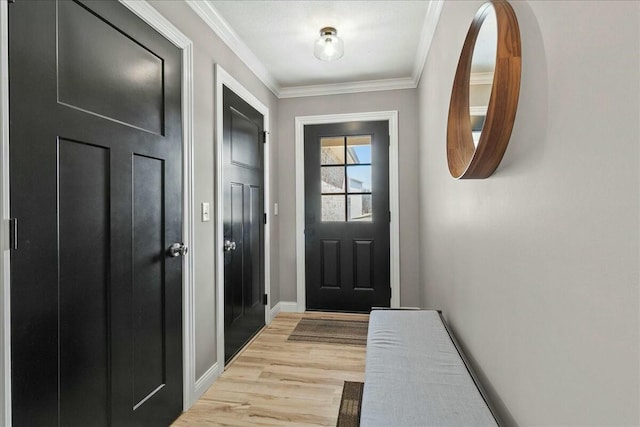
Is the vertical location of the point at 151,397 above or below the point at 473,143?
below

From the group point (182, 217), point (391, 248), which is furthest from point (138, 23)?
point (391, 248)

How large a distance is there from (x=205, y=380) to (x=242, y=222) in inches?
45.0

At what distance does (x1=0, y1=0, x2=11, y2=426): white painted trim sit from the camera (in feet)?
3.07

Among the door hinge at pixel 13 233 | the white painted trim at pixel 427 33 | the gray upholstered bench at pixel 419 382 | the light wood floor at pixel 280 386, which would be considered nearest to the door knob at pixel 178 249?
the door hinge at pixel 13 233

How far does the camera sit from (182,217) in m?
1.82

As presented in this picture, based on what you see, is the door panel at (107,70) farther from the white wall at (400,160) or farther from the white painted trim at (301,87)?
the white wall at (400,160)

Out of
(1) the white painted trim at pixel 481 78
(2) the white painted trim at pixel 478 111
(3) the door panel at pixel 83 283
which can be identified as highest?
(1) the white painted trim at pixel 481 78

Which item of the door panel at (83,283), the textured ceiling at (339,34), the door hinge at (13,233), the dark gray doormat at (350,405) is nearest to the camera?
the door hinge at (13,233)

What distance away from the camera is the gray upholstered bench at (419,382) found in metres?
0.95

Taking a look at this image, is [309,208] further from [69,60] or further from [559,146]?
[559,146]

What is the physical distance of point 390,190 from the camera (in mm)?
3299

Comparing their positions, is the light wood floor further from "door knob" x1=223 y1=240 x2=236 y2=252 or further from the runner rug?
"door knob" x1=223 y1=240 x2=236 y2=252

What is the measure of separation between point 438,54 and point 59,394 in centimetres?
250

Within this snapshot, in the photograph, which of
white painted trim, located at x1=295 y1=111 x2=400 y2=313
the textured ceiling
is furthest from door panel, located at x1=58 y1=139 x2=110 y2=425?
white painted trim, located at x1=295 y1=111 x2=400 y2=313
